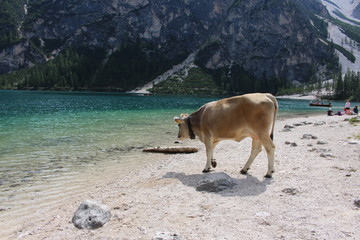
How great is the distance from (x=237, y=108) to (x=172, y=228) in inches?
196

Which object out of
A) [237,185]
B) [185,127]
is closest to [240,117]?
[237,185]

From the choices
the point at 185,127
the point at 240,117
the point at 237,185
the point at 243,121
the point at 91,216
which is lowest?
the point at 237,185

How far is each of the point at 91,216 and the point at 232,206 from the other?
3403 mm

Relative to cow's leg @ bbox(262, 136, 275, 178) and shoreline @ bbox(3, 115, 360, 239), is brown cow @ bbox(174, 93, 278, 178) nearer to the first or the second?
cow's leg @ bbox(262, 136, 275, 178)

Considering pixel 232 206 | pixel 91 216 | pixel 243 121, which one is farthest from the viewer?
pixel 243 121

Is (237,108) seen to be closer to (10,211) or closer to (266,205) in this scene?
(266,205)

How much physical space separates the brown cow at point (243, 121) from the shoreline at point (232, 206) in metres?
1.23

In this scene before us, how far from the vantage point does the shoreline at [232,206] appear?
5305mm

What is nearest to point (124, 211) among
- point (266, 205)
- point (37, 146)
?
point (266, 205)

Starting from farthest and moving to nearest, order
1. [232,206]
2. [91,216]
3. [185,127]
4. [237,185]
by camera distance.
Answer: [185,127]
[237,185]
[232,206]
[91,216]

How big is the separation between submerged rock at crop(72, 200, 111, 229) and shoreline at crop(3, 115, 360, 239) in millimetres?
186

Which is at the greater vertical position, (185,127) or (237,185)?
(185,127)

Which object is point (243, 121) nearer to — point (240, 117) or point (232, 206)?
point (240, 117)

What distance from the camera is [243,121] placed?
9055 mm
